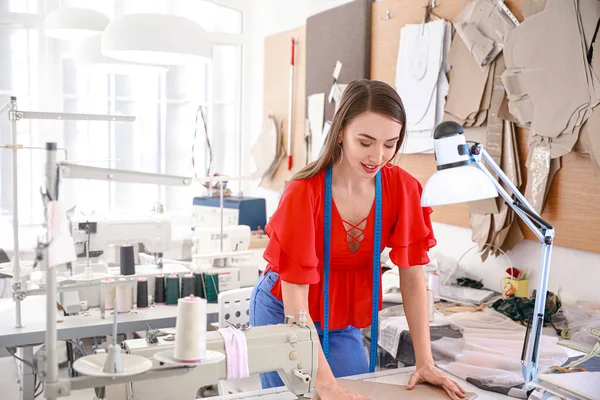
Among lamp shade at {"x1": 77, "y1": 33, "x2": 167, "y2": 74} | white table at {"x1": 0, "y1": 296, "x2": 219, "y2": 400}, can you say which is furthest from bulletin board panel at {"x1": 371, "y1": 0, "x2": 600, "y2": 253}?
lamp shade at {"x1": 77, "y1": 33, "x2": 167, "y2": 74}

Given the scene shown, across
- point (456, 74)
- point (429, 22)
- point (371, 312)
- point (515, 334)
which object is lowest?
point (515, 334)

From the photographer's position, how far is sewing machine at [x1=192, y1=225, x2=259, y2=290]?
304 cm

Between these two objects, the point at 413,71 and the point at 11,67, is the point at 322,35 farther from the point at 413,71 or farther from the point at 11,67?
the point at 11,67

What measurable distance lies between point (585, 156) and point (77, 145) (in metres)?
3.75

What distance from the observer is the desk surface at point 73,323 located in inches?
96.2

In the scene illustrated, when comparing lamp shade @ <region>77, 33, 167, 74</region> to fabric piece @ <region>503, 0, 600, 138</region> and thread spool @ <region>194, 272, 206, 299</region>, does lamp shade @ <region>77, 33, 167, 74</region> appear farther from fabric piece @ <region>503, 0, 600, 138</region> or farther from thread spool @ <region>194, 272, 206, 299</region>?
fabric piece @ <region>503, 0, 600, 138</region>

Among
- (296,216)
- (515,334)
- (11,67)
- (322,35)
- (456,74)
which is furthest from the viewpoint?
(11,67)

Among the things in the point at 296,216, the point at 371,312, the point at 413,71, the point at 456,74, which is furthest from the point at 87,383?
the point at 413,71

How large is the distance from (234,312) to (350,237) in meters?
1.00

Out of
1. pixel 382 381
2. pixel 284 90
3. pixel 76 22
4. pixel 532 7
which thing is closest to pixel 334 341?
pixel 382 381

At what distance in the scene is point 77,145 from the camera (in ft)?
16.2

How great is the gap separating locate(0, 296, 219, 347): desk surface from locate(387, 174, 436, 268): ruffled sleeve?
1.27 m

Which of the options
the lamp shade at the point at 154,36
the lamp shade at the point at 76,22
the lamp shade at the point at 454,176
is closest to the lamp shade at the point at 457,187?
the lamp shade at the point at 454,176

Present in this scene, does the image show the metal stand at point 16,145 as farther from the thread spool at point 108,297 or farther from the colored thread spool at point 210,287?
the colored thread spool at point 210,287
